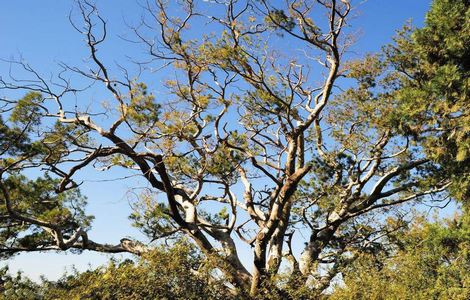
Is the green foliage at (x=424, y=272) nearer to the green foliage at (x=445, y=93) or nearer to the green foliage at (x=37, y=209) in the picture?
the green foliage at (x=445, y=93)

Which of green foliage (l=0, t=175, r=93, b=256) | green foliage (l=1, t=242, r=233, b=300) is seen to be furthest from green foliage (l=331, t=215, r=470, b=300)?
green foliage (l=0, t=175, r=93, b=256)

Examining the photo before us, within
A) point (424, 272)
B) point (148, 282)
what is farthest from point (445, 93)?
point (148, 282)

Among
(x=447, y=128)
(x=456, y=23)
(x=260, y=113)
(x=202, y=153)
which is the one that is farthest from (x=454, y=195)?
(x=202, y=153)

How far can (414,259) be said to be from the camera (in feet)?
26.4

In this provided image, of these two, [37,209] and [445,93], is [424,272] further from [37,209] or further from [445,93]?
[37,209]

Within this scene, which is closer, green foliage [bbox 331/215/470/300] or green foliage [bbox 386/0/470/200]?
green foliage [bbox 331/215/470/300]

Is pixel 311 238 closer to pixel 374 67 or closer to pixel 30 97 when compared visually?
pixel 374 67

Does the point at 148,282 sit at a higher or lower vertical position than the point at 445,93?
lower

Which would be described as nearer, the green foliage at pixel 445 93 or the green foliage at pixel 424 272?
the green foliage at pixel 424 272

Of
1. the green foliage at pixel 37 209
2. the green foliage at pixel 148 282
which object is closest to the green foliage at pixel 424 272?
the green foliage at pixel 148 282

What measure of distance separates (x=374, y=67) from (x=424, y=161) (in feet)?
8.27

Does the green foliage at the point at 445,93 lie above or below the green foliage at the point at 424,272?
above

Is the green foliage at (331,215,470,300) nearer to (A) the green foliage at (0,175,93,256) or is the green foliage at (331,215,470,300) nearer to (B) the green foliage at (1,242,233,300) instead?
(B) the green foliage at (1,242,233,300)

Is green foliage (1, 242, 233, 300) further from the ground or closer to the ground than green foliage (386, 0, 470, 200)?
closer to the ground
